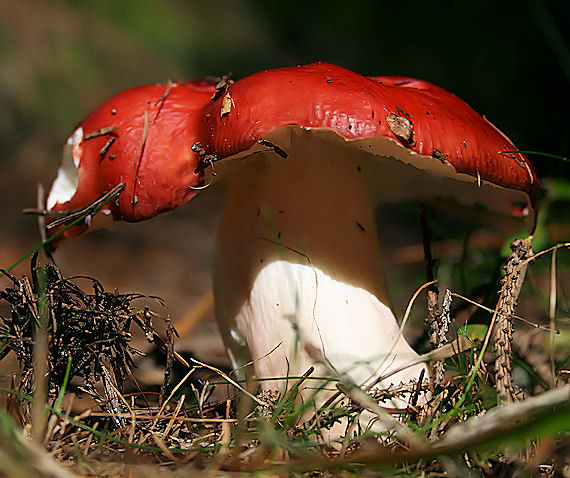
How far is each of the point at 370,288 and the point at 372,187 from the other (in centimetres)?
59

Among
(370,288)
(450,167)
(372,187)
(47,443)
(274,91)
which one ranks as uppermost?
(274,91)

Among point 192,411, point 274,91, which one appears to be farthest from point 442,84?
point 192,411

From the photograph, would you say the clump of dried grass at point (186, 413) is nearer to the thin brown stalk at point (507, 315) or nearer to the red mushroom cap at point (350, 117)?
the thin brown stalk at point (507, 315)

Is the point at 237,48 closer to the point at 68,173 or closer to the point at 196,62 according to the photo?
the point at 196,62

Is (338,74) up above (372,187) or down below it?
above

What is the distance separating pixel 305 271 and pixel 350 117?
0.48 metres

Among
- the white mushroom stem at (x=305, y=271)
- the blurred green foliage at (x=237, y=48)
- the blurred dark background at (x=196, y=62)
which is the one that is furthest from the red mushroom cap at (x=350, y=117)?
the blurred green foliage at (x=237, y=48)

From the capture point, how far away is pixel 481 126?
1.34m

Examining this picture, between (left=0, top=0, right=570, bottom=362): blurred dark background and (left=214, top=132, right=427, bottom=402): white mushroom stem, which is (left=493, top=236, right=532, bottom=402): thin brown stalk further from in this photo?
(left=0, top=0, right=570, bottom=362): blurred dark background

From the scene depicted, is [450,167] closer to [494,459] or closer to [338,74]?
[338,74]

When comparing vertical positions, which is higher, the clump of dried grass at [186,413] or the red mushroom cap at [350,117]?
the red mushroom cap at [350,117]

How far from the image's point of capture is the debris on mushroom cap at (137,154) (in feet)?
4.35

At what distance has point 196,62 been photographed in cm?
484

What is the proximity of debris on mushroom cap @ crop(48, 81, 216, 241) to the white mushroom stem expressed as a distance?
25 cm
